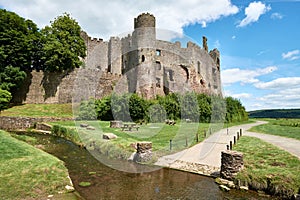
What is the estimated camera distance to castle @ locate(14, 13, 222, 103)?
28.5 metres

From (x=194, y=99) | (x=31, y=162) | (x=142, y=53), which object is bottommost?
(x=31, y=162)

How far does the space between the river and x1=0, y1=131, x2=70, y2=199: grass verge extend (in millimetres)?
643

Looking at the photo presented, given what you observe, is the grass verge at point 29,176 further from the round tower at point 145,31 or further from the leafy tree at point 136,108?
the round tower at point 145,31

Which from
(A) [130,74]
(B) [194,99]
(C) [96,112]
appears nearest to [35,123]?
(C) [96,112]

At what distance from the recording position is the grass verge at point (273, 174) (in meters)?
6.46

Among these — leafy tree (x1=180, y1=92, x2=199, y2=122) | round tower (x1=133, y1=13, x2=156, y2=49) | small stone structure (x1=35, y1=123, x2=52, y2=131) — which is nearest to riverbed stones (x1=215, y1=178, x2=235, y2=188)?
small stone structure (x1=35, y1=123, x2=52, y2=131)

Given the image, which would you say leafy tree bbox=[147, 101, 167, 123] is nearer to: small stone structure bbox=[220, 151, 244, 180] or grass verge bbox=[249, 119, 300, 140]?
grass verge bbox=[249, 119, 300, 140]

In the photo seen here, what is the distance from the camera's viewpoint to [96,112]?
25844mm

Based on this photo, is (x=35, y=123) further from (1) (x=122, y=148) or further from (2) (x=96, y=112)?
(1) (x=122, y=148)

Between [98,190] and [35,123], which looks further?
[35,123]

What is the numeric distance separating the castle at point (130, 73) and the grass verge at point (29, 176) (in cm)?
2067

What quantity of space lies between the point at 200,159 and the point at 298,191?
164 inches

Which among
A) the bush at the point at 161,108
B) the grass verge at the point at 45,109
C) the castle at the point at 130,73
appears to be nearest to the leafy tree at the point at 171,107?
the bush at the point at 161,108

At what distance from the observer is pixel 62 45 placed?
28.4 meters
